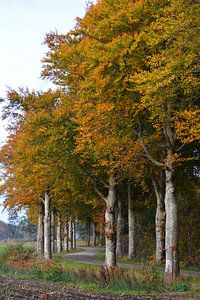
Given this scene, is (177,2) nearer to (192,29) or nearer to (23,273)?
(192,29)

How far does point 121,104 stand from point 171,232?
5103 mm

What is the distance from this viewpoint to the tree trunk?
540 inches

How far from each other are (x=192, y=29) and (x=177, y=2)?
827mm

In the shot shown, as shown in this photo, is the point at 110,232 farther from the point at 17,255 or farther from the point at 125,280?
the point at 125,280

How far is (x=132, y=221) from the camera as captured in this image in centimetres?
2784

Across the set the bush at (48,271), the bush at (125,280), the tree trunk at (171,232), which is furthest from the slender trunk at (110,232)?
the bush at (125,280)

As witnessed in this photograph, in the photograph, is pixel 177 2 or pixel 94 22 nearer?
pixel 177 2

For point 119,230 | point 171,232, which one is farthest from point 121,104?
point 119,230

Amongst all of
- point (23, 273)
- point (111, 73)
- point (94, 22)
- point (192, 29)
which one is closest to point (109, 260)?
point (23, 273)

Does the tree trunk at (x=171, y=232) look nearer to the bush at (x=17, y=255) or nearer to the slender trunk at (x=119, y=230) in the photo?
the bush at (x=17, y=255)

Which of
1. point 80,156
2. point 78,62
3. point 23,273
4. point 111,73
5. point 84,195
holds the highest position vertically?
point 78,62

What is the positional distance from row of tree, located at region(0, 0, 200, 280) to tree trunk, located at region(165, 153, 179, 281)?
1.4 inches

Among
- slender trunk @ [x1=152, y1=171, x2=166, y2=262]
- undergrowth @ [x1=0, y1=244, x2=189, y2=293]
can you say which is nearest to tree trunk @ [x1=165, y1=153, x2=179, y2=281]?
undergrowth @ [x1=0, y1=244, x2=189, y2=293]

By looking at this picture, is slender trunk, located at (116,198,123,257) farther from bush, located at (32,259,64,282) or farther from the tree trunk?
the tree trunk
